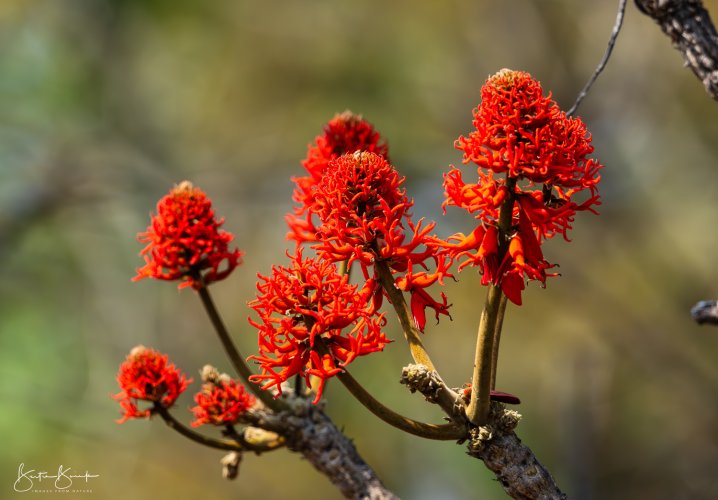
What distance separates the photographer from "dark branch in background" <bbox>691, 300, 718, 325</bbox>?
2.31 m

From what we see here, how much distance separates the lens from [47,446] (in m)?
13.3

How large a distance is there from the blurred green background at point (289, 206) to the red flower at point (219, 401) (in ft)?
25.5

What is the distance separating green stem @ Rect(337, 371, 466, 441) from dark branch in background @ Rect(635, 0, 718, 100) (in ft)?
3.86

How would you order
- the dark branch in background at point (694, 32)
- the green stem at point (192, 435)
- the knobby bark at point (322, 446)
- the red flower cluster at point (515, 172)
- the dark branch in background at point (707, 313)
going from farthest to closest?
1. the knobby bark at point (322, 446)
2. the green stem at point (192, 435)
3. the dark branch in background at point (694, 32)
4. the dark branch in background at point (707, 313)
5. the red flower cluster at point (515, 172)

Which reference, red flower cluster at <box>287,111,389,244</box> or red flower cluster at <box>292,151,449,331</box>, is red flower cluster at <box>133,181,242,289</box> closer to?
red flower cluster at <box>287,111,389,244</box>

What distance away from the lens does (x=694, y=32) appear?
250cm

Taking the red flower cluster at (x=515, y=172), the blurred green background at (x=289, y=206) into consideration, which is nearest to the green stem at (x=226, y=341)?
the red flower cluster at (x=515, y=172)

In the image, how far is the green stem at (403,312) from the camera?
2.21 metres

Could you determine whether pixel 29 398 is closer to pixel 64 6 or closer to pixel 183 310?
pixel 183 310

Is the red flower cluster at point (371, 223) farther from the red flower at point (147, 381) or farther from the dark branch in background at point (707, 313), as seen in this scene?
the red flower at point (147, 381)

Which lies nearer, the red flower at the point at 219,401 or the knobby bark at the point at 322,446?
the red flower at the point at 219,401

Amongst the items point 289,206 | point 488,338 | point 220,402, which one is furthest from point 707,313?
point 289,206

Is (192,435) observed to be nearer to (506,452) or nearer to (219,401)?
(219,401)

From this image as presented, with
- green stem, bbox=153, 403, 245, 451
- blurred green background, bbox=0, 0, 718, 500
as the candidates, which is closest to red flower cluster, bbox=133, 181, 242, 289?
green stem, bbox=153, 403, 245, 451
